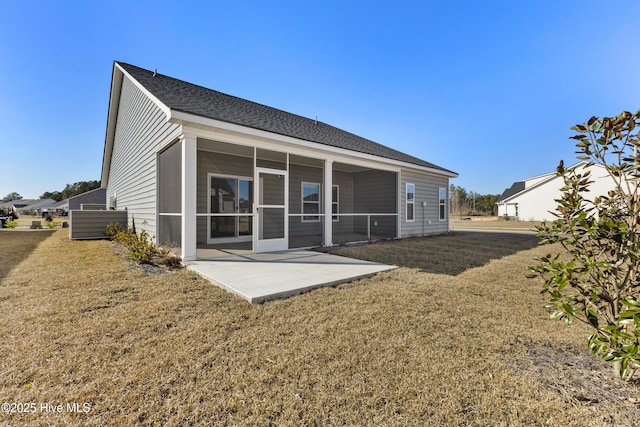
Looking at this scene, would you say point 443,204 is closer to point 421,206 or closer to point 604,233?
point 421,206

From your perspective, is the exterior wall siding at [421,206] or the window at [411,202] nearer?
the exterior wall siding at [421,206]

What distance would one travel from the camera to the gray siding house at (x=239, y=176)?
5.93 meters

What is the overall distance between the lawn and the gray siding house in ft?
9.30

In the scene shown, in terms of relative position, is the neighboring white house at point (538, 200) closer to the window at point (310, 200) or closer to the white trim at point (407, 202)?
the white trim at point (407, 202)

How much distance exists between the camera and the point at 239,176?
8938 millimetres

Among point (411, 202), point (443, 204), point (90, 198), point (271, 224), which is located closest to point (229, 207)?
point (271, 224)

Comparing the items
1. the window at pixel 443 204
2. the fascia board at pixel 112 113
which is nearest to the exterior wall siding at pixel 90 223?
→ the fascia board at pixel 112 113

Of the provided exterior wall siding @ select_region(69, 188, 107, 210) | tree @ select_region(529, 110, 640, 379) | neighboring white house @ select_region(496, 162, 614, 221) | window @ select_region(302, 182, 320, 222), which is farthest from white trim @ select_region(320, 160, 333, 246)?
exterior wall siding @ select_region(69, 188, 107, 210)

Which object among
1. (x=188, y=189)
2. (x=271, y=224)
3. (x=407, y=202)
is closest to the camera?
(x=188, y=189)

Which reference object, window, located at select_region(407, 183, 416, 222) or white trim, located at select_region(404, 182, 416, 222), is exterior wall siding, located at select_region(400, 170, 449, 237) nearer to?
white trim, located at select_region(404, 182, 416, 222)

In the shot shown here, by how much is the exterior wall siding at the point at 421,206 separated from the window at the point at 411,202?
0.51 feet

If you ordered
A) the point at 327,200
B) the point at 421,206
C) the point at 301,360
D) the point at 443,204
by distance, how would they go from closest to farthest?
1. the point at 301,360
2. the point at 327,200
3. the point at 421,206
4. the point at 443,204

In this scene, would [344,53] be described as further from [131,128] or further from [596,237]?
[596,237]

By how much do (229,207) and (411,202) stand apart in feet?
22.9
